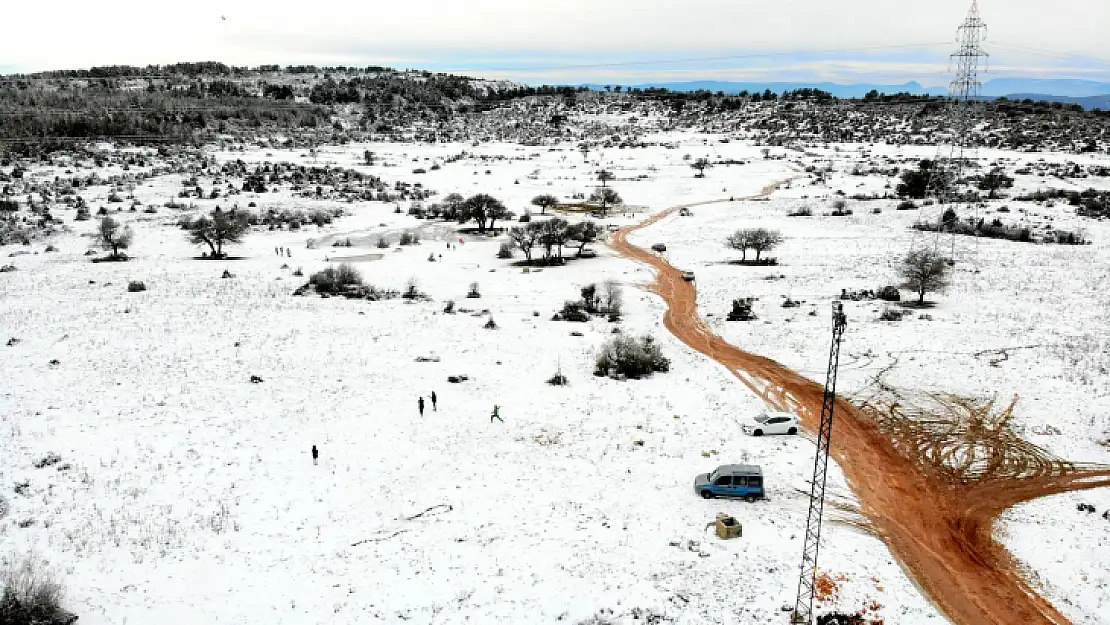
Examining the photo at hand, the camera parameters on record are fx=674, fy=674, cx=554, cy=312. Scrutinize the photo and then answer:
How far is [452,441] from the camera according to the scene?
25.2 meters

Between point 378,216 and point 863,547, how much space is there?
6234 centimetres

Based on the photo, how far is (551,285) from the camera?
161 ft

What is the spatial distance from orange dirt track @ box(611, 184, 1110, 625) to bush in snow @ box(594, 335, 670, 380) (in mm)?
4193

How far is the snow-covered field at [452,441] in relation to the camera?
17375 millimetres

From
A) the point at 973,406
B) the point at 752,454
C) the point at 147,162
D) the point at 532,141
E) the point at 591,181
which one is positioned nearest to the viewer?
the point at 752,454

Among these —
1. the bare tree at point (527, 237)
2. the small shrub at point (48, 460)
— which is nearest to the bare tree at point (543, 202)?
the bare tree at point (527, 237)

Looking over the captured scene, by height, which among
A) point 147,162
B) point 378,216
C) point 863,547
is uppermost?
point 147,162

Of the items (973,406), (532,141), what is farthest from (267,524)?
(532,141)

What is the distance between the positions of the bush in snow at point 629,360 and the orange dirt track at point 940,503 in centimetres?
419

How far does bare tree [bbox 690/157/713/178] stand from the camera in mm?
99875

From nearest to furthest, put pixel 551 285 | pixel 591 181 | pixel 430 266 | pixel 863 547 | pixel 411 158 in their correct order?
pixel 863 547 < pixel 551 285 < pixel 430 266 < pixel 591 181 < pixel 411 158

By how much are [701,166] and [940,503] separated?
8528 centimetres

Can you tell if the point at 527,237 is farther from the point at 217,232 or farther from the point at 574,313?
the point at 217,232

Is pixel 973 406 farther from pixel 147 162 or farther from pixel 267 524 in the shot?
pixel 147 162
